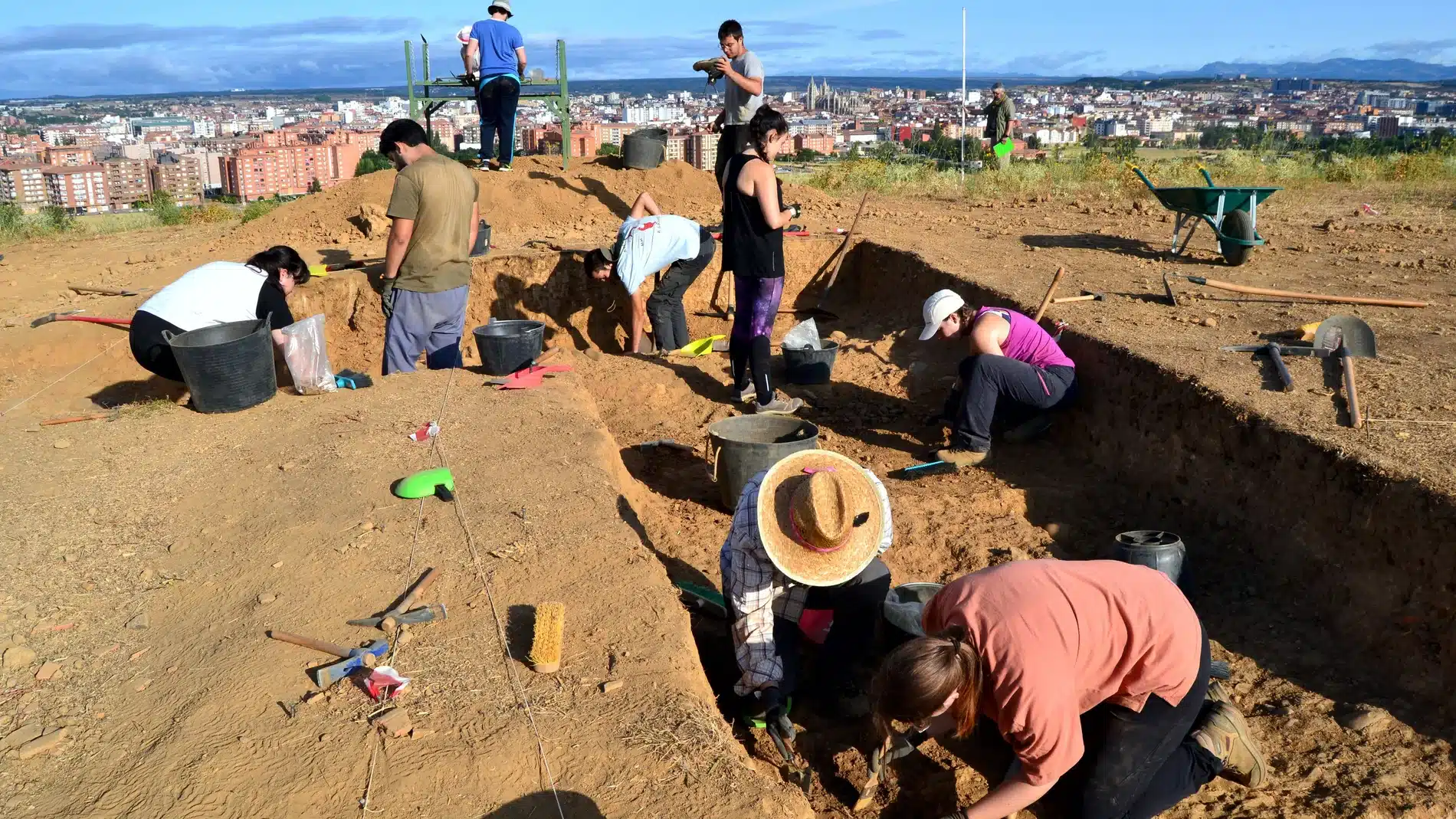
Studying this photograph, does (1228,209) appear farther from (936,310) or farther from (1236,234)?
(936,310)

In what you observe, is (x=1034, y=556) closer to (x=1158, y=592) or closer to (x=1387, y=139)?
(x=1158, y=592)

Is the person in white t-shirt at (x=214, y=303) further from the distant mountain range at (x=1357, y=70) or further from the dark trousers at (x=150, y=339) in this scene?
the distant mountain range at (x=1357, y=70)

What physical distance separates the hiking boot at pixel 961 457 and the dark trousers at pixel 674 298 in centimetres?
281

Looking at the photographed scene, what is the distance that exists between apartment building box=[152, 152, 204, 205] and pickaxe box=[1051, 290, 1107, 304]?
14.8m

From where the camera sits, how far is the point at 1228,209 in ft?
26.5

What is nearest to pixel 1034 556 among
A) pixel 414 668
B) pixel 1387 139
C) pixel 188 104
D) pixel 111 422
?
pixel 414 668

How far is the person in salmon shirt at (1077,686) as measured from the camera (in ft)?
8.26

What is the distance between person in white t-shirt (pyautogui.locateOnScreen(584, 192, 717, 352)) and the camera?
7469mm

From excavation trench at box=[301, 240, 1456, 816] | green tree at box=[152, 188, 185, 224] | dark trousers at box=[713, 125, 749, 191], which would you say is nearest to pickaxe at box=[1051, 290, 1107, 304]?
excavation trench at box=[301, 240, 1456, 816]

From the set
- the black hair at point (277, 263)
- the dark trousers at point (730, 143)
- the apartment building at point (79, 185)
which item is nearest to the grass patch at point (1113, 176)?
the dark trousers at point (730, 143)

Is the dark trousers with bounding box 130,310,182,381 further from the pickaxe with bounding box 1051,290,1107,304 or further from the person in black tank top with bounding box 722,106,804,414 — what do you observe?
the pickaxe with bounding box 1051,290,1107,304

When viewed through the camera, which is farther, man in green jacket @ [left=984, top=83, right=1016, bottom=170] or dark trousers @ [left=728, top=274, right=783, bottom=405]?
man in green jacket @ [left=984, top=83, right=1016, bottom=170]

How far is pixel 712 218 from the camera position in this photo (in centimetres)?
1055

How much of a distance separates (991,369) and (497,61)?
22.1 ft
